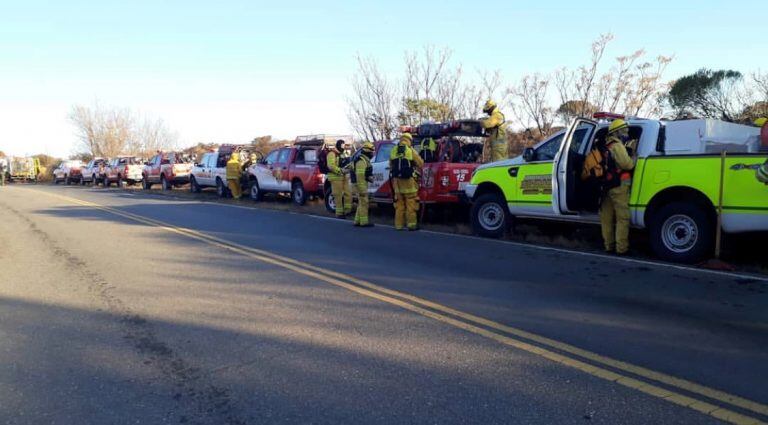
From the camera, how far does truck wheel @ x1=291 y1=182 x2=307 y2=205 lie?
17.7 meters

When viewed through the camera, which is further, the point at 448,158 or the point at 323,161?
the point at 323,161

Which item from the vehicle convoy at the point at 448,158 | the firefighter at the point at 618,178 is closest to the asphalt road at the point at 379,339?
the firefighter at the point at 618,178

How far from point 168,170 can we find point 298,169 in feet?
39.1

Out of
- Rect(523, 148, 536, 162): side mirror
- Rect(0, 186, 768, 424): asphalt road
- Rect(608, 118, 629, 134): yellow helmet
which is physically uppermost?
Rect(608, 118, 629, 134): yellow helmet

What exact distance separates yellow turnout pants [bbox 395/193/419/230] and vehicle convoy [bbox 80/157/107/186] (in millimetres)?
30113

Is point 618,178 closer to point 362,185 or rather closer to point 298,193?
point 362,185

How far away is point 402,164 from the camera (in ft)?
37.4

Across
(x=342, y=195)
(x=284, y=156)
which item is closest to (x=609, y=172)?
(x=342, y=195)

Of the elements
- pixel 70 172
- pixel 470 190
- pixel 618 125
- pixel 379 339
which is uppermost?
pixel 618 125

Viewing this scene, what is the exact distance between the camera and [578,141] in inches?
365

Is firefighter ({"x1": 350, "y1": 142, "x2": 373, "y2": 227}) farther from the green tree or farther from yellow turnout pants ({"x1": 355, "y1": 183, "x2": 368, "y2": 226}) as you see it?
the green tree

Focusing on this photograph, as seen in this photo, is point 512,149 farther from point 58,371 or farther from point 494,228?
point 58,371

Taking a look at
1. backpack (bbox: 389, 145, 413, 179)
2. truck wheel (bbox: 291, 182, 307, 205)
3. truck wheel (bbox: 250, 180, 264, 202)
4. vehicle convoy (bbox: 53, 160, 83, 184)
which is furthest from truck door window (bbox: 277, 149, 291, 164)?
vehicle convoy (bbox: 53, 160, 83, 184)

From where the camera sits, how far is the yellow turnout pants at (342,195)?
1429cm
